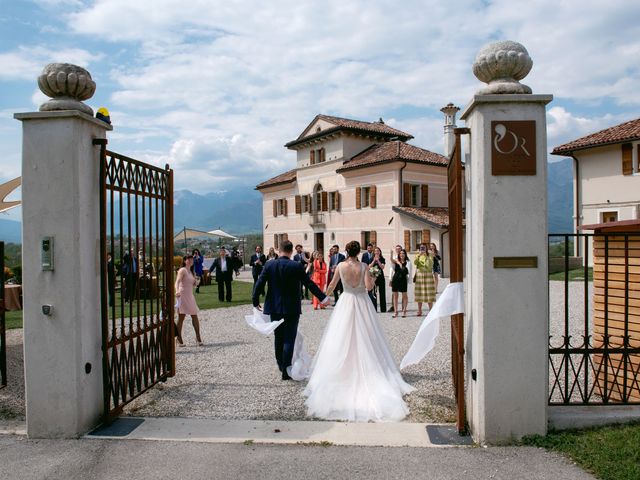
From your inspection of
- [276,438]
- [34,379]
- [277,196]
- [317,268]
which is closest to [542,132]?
[276,438]

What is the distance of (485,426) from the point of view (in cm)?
454

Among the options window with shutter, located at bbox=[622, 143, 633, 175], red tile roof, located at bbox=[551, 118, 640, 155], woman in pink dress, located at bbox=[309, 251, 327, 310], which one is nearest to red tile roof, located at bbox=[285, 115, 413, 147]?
red tile roof, located at bbox=[551, 118, 640, 155]

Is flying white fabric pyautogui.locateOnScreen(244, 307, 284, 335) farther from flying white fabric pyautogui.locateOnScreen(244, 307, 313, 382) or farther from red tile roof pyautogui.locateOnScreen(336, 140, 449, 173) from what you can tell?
red tile roof pyautogui.locateOnScreen(336, 140, 449, 173)

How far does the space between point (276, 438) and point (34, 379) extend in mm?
2317

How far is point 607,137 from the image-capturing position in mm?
26672

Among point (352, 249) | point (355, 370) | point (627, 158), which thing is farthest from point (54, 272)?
point (627, 158)

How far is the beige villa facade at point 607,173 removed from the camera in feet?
84.7

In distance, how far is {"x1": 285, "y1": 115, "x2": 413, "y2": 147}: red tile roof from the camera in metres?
38.2

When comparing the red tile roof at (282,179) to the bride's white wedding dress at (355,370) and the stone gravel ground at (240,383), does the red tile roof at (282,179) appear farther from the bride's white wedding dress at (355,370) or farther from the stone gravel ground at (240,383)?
the bride's white wedding dress at (355,370)

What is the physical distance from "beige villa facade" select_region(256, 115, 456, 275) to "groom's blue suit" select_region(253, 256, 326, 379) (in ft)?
78.1

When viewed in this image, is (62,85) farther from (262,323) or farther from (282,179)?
(282,179)

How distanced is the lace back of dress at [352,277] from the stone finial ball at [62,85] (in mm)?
3588

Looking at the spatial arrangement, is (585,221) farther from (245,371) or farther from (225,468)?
(225,468)

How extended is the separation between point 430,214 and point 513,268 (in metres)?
28.5
